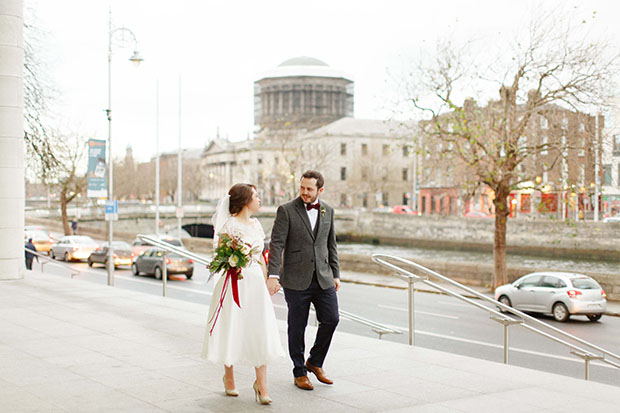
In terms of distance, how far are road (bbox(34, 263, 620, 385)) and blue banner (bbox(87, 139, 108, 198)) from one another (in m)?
3.74

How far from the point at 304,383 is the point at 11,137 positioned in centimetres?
1483

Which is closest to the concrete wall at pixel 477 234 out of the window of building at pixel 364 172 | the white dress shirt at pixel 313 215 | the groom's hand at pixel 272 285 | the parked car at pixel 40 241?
the window of building at pixel 364 172

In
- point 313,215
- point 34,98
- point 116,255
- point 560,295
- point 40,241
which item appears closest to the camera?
point 313,215

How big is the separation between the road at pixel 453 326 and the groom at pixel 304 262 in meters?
7.00

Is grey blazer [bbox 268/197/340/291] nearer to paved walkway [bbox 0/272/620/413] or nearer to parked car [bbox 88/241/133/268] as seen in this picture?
paved walkway [bbox 0/272/620/413]

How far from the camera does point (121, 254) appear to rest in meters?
37.5

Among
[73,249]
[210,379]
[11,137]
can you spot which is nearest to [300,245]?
[210,379]

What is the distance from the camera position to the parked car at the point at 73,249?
136 ft

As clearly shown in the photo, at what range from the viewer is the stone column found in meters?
19.1

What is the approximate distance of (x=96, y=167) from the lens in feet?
85.1

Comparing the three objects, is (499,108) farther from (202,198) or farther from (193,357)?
(202,198)

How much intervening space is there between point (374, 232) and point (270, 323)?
3199 inches

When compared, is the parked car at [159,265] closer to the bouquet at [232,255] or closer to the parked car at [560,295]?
the parked car at [560,295]

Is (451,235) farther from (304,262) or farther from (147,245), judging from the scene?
(304,262)
